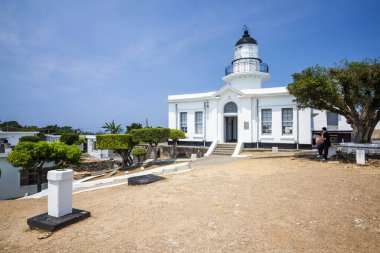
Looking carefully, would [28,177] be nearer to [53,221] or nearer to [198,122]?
[198,122]

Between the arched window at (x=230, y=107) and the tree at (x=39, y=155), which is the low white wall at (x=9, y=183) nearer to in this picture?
the tree at (x=39, y=155)

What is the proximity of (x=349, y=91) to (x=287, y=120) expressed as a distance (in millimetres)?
6486

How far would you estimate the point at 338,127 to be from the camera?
28.0m

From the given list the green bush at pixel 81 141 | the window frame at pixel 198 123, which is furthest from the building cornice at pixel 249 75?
the green bush at pixel 81 141

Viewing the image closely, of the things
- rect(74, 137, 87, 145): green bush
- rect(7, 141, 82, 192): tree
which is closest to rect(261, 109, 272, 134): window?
rect(7, 141, 82, 192): tree

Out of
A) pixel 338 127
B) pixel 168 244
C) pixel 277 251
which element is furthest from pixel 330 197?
pixel 338 127

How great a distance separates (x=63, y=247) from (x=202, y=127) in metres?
17.9

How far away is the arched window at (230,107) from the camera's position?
66.4 feet

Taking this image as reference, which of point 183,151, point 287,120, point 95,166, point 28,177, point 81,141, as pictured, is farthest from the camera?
point 81,141

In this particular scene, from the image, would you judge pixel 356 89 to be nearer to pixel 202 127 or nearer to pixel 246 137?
pixel 246 137

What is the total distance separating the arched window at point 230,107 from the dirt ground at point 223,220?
12629 mm

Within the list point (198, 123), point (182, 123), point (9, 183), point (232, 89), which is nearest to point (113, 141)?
point (182, 123)

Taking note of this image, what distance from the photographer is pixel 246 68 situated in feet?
78.1

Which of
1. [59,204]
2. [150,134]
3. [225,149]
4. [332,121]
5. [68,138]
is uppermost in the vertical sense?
[332,121]
